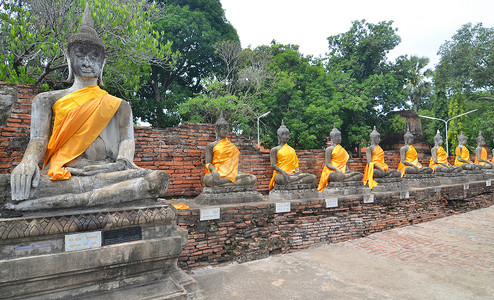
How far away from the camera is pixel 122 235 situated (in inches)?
104

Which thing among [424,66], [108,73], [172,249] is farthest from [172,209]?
[424,66]

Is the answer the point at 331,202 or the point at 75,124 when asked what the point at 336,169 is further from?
the point at 75,124

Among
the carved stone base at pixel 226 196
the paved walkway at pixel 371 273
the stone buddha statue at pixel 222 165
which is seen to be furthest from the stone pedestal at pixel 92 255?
the stone buddha statue at pixel 222 165

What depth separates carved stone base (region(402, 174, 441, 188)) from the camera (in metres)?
10.5

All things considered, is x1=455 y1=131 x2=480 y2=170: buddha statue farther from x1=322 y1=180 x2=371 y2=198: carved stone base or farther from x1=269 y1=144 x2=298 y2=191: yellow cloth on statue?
x1=269 y1=144 x2=298 y2=191: yellow cloth on statue

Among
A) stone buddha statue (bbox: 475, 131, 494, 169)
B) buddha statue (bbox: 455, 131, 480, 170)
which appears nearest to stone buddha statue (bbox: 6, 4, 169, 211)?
buddha statue (bbox: 455, 131, 480, 170)

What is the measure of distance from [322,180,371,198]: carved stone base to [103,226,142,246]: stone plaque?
5860 mm

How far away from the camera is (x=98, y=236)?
2.54m

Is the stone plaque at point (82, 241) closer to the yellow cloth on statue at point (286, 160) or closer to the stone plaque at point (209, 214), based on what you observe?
the stone plaque at point (209, 214)

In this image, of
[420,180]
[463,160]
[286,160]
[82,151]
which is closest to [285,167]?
[286,160]

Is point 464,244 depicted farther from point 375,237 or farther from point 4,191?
point 4,191

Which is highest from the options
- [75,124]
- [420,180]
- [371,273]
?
[75,124]

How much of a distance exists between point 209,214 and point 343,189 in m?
4.13

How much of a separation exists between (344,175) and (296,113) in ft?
Answer: 33.6
